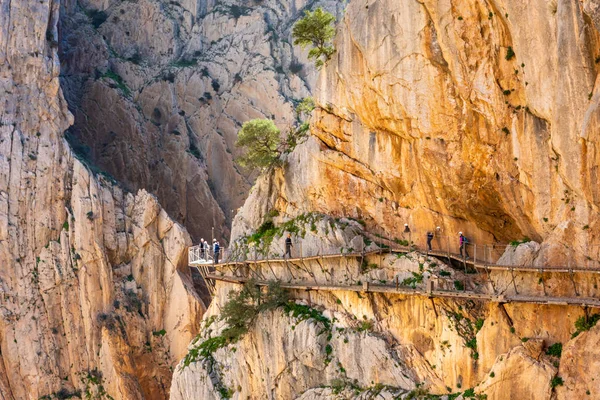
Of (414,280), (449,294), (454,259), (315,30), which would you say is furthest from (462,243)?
(315,30)

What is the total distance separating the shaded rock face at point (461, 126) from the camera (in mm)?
30625

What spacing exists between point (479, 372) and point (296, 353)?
11.9 meters

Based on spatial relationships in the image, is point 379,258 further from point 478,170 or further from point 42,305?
point 42,305

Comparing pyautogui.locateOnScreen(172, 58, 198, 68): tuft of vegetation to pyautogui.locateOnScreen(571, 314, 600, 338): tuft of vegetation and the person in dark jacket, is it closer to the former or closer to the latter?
the person in dark jacket

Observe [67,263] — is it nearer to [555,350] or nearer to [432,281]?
[432,281]

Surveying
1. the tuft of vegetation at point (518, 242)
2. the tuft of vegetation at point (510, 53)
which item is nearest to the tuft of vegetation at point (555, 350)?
the tuft of vegetation at point (518, 242)

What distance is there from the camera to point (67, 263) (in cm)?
6612

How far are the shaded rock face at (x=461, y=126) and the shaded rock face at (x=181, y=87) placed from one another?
91.4 ft

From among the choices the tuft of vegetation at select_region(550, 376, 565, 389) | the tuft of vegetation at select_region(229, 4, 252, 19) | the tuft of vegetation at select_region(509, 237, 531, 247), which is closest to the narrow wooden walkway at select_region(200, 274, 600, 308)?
the tuft of vegetation at select_region(509, 237, 531, 247)

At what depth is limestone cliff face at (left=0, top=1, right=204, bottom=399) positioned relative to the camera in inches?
2547

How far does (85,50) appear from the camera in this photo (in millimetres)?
78500

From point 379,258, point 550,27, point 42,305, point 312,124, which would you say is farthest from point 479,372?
point 42,305

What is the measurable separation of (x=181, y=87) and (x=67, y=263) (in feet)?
76.8

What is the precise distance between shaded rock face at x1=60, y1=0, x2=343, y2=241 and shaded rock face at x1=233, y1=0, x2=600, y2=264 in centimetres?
2785
